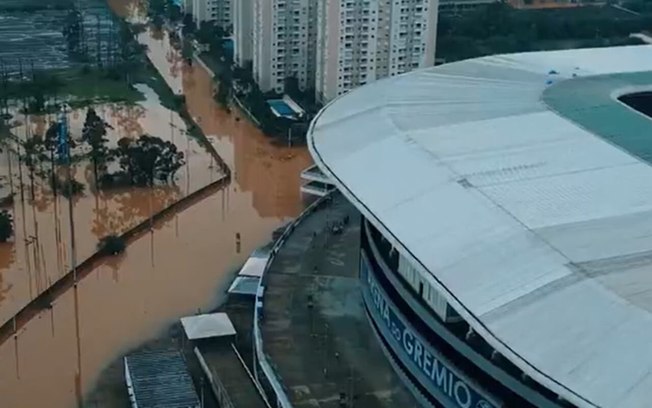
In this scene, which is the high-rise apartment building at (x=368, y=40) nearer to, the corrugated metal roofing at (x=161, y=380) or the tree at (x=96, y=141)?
the tree at (x=96, y=141)

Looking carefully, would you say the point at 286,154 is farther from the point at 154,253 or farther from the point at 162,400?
the point at 162,400

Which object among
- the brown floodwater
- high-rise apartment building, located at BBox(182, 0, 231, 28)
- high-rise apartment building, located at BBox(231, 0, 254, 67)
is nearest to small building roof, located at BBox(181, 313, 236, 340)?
the brown floodwater

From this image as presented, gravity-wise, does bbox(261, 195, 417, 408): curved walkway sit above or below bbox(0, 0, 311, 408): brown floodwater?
above

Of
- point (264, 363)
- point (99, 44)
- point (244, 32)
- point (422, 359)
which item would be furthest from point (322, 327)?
point (99, 44)

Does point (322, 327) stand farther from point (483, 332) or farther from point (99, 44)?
point (99, 44)

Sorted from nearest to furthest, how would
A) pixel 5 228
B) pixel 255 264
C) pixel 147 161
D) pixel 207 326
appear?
pixel 207 326 → pixel 255 264 → pixel 5 228 → pixel 147 161

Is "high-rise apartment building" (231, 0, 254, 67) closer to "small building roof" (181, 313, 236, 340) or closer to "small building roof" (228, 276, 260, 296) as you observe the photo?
"small building roof" (228, 276, 260, 296)
